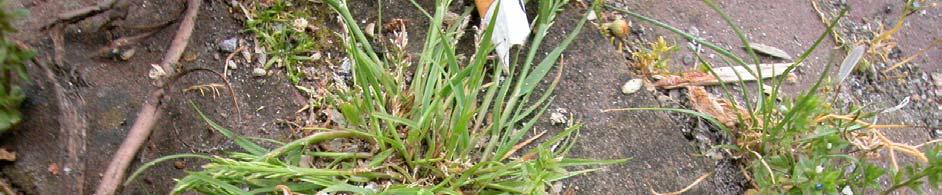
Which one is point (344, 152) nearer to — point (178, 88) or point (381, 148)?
point (381, 148)

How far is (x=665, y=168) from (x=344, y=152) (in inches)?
25.3

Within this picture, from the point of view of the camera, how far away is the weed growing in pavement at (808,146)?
5.34 feet

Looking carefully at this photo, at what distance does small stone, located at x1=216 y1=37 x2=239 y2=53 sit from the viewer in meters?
1.78

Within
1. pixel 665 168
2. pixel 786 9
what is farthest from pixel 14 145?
pixel 786 9

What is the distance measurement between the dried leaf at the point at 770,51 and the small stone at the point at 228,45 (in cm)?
116

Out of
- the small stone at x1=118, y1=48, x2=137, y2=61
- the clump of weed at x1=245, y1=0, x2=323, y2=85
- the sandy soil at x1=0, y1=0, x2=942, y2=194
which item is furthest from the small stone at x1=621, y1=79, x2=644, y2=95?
the small stone at x1=118, y1=48, x2=137, y2=61

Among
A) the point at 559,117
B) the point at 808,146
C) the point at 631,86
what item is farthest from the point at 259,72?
the point at 808,146

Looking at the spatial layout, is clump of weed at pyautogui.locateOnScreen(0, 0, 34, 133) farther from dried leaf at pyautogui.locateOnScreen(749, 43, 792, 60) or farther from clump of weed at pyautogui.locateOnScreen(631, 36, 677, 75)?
dried leaf at pyautogui.locateOnScreen(749, 43, 792, 60)

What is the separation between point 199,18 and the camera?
1779 millimetres

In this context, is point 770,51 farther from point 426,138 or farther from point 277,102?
point 277,102

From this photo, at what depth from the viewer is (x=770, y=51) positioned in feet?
6.63

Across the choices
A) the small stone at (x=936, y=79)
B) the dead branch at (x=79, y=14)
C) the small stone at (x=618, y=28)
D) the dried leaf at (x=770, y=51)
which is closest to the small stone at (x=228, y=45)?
the dead branch at (x=79, y=14)

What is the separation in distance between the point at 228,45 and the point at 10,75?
0.41m

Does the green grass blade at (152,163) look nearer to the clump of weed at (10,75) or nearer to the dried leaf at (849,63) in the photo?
the clump of weed at (10,75)
